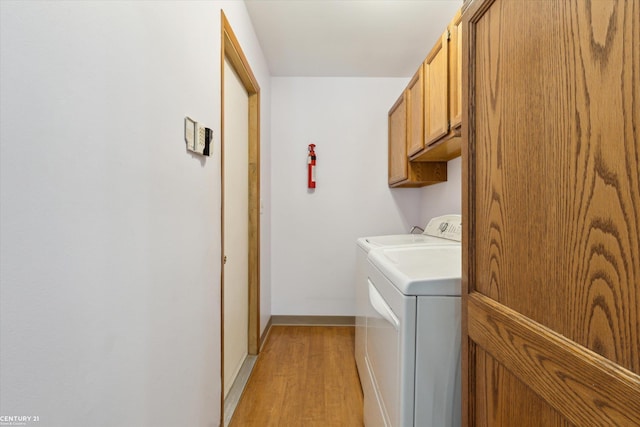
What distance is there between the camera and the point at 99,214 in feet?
2.14

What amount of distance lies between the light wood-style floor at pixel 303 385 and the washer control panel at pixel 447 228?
108 centimetres

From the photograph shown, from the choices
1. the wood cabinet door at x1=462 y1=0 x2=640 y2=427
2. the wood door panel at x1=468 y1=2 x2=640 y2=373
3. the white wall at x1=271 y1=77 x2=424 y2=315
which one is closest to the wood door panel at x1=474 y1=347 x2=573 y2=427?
the wood cabinet door at x1=462 y1=0 x2=640 y2=427

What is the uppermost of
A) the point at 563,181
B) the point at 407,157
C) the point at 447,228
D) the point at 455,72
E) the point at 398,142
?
the point at 455,72

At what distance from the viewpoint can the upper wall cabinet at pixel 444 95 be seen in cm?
156

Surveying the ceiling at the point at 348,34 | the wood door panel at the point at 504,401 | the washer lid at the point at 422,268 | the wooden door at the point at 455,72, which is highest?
the ceiling at the point at 348,34

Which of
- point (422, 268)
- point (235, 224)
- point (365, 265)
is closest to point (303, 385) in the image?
point (365, 265)

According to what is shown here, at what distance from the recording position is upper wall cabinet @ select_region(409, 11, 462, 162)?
1.56m

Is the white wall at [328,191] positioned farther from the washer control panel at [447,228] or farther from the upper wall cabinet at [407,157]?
the washer control panel at [447,228]

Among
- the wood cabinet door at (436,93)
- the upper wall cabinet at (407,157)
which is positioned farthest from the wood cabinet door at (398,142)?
the wood cabinet door at (436,93)

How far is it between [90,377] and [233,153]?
4.90 feet

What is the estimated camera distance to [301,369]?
2.17 m

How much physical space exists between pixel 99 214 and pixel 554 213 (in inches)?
32.5

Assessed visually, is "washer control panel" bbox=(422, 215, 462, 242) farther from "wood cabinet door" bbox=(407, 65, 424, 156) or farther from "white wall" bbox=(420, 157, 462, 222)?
"wood cabinet door" bbox=(407, 65, 424, 156)

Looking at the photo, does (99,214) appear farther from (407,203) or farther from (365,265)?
(407,203)
